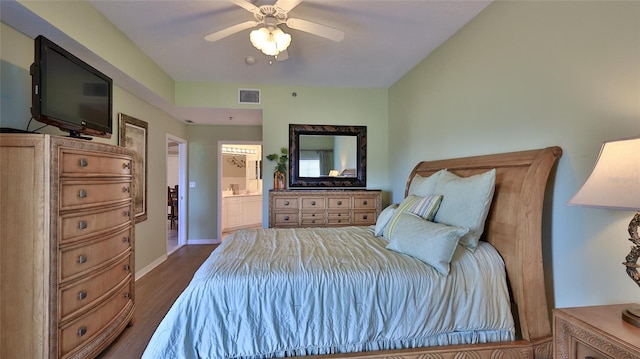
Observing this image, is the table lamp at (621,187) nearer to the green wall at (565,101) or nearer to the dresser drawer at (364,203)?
the green wall at (565,101)

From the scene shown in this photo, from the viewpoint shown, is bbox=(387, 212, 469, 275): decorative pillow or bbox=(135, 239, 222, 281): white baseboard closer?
bbox=(387, 212, 469, 275): decorative pillow

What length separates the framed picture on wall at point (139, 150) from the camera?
309 cm

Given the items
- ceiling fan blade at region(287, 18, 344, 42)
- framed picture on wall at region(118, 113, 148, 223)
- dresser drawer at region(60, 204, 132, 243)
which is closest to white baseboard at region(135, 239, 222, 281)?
framed picture on wall at region(118, 113, 148, 223)

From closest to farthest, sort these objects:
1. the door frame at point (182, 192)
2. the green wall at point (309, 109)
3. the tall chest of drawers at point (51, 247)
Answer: the tall chest of drawers at point (51, 247)
the green wall at point (309, 109)
the door frame at point (182, 192)

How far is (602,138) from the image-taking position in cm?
133

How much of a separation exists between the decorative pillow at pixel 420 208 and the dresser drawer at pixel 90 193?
2.12 metres

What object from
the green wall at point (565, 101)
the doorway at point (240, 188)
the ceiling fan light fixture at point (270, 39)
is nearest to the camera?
the green wall at point (565, 101)

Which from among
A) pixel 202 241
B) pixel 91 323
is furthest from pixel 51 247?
pixel 202 241

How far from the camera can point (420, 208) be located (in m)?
2.00

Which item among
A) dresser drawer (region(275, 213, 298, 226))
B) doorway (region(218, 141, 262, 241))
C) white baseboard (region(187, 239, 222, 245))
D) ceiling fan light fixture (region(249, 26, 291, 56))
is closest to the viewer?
ceiling fan light fixture (region(249, 26, 291, 56))

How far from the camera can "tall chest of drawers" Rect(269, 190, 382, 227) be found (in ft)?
11.4

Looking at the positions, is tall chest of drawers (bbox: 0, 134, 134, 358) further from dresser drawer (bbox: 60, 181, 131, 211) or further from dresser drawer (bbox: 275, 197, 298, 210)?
dresser drawer (bbox: 275, 197, 298, 210)

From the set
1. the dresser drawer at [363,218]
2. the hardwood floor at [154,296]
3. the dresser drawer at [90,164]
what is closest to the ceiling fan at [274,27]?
the dresser drawer at [90,164]

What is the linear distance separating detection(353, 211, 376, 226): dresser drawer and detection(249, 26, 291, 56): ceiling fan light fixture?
2283 millimetres
